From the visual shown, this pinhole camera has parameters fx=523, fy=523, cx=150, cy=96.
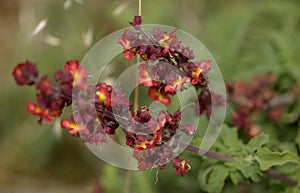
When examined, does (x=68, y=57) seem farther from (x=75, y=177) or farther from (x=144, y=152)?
(x=144, y=152)

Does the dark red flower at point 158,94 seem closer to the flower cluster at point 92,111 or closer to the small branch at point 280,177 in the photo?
the flower cluster at point 92,111

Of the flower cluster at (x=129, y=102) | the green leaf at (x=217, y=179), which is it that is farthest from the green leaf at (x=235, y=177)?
the flower cluster at (x=129, y=102)

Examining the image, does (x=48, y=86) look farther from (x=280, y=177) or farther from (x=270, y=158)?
(x=280, y=177)

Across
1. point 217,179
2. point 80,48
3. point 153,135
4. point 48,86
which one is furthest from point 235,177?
point 80,48

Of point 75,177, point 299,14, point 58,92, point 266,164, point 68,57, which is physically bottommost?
point 75,177

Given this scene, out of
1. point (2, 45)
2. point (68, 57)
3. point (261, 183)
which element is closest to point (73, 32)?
point (68, 57)

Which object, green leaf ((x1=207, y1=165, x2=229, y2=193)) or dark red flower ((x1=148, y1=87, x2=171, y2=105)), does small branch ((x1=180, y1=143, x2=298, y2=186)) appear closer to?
green leaf ((x1=207, y1=165, x2=229, y2=193))

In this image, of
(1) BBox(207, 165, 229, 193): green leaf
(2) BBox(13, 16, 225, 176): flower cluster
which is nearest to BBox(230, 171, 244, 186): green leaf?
(1) BBox(207, 165, 229, 193): green leaf
